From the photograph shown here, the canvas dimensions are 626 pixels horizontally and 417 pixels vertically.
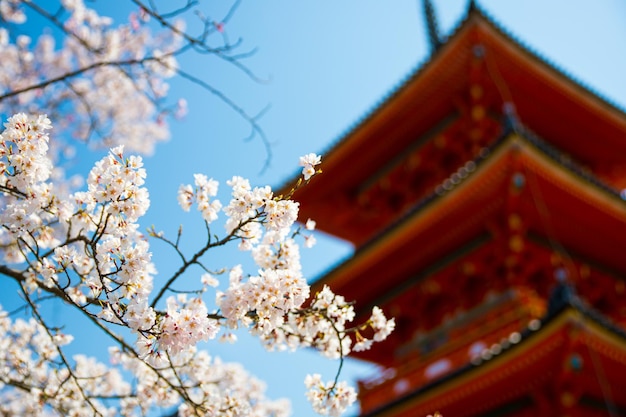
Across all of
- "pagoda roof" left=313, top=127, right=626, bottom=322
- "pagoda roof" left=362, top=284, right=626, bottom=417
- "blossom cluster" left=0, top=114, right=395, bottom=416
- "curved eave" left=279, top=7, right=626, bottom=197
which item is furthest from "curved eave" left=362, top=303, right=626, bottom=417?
"curved eave" left=279, top=7, right=626, bottom=197

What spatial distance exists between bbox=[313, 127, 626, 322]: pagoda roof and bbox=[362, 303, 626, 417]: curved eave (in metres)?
2.04

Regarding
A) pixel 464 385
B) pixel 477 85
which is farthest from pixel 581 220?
pixel 464 385

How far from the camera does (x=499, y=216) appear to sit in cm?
785

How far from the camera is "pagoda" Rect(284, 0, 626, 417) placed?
6422 millimetres

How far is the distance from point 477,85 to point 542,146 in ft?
7.69

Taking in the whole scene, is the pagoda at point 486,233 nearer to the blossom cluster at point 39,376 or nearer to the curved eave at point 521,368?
the curved eave at point 521,368

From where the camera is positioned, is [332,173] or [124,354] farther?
[332,173]

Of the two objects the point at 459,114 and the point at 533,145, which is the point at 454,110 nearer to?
the point at 459,114

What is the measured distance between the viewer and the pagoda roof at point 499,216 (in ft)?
23.9

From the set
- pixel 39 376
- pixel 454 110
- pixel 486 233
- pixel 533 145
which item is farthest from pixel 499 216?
pixel 39 376

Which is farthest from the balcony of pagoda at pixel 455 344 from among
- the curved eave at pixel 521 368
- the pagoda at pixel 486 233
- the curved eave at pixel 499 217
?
the curved eave at pixel 499 217

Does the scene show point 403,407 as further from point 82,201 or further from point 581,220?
point 82,201

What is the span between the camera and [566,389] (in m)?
6.27

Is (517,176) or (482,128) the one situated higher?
(482,128)
